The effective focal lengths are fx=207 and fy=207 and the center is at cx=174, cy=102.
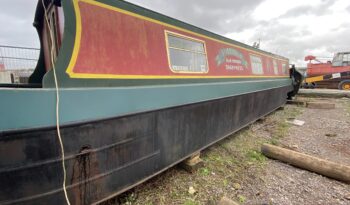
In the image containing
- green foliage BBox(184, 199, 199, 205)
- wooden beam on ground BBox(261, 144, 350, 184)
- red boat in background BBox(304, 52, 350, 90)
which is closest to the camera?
green foliage BBox(184, 199, 199, 205)

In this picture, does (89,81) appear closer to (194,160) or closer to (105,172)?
(105,172)

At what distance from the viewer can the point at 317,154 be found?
402 centimetres

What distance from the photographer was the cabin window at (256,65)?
5496mm

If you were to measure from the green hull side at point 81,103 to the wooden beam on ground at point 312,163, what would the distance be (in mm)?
1994

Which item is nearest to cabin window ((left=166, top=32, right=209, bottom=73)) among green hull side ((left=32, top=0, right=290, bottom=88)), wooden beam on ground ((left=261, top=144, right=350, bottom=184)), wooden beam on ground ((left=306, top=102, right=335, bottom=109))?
green hull side ((left=32, top=0, right=290, bottom=88))

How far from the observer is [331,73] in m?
15.2

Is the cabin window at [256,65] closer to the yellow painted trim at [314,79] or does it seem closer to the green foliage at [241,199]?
the green foliage at [241,199]

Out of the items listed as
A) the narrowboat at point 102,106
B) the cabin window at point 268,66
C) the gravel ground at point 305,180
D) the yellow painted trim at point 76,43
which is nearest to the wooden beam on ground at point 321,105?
the cabin window at point 268,66

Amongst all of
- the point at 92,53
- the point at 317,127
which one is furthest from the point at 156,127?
the point at 317,127

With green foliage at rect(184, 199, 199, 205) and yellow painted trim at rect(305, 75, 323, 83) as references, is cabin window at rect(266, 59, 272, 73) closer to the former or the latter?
green foliage at rect(184, 199, 199, 205)

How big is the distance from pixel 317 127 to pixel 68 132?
21.7 ft

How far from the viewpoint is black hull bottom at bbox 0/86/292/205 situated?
1.51m

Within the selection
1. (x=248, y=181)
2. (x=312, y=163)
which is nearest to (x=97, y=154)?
(x=248, y=181)

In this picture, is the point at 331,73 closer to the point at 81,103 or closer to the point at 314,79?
the point at 314,79
